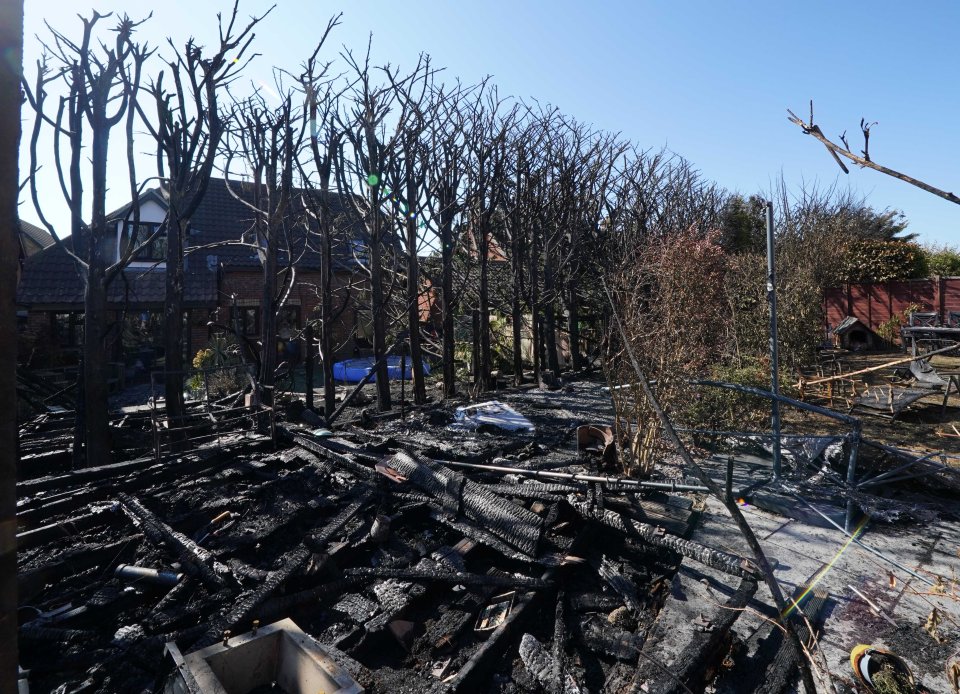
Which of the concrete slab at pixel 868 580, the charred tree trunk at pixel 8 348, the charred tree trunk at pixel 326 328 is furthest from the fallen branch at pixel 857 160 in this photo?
the charred tree trunk at pixel 326 328

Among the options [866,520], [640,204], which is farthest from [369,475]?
[640,204]

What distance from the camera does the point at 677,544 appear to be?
4676 mm

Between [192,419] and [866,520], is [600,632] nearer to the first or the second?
[866,520]

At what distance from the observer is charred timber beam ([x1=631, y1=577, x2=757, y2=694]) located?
329 centimetres

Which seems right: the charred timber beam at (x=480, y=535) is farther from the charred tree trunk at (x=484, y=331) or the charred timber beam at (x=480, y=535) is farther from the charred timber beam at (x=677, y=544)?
the charred tree trunk at (x=484, y=331)

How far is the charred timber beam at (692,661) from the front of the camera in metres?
3.29

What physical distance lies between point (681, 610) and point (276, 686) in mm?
2772

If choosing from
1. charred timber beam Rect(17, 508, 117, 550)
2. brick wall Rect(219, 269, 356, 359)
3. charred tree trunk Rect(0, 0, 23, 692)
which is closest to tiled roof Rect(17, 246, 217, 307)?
brick wall Rect(219, 269, 356, 359)

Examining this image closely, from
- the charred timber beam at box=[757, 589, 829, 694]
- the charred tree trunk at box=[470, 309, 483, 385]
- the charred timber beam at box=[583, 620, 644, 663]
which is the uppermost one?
the charred tree trunk at box=[470, 309, 483, 385]

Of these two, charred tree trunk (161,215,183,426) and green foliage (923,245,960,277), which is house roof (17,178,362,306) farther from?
green foliage (923,245,960,277)

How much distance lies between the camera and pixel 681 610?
4.07 meters

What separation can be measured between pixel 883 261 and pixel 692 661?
83.3ft

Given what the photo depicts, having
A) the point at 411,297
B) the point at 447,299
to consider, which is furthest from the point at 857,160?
the point at 447,299

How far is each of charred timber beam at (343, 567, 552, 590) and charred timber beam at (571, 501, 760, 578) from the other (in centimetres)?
93
